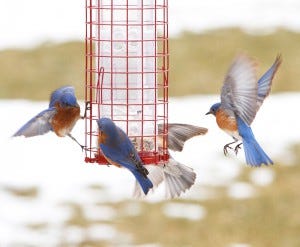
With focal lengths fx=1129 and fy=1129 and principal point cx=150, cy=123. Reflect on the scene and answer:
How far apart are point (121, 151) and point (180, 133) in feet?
2.62

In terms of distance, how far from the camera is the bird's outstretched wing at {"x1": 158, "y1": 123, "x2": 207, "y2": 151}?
642 cm

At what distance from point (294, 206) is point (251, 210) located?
51 centimetres

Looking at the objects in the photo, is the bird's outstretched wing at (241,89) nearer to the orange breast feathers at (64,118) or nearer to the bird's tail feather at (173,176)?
the bird's tail feather at (173,176)

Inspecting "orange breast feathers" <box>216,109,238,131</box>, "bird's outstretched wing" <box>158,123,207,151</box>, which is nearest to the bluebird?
"orange breast feathers" <box>216,109,238,131</box>

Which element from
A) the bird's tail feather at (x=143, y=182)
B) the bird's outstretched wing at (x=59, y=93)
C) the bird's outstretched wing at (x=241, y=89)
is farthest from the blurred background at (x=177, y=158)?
the bird's tail feather at (x=143, y=182)

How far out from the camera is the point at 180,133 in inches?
255

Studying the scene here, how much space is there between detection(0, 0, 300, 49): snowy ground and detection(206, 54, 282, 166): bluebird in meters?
13.5

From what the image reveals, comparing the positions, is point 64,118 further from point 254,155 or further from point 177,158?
point 177,158

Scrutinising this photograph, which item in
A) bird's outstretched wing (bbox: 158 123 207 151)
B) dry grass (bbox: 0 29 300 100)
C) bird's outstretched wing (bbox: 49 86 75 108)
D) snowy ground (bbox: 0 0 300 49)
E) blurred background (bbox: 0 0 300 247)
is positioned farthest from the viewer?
snowy ground (bbox: 0 0 300 49)

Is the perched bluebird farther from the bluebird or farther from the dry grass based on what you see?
the dry grass

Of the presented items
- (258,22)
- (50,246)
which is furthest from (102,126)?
(258,22)

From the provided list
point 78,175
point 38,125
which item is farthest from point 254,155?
point 78,175

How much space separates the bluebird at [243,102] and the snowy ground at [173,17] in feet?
44.3

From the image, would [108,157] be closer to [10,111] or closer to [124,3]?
[124,3]
